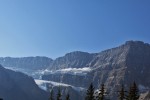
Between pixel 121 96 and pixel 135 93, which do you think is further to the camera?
pixel 121 96

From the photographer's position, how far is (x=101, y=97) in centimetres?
7200

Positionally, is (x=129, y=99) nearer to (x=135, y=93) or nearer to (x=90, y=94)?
(x=135, y=93)

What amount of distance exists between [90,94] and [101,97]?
2.37 m

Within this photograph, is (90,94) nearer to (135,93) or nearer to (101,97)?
(101,97)

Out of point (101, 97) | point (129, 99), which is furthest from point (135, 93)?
point (101, 97)

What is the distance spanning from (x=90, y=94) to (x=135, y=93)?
864 centimetres

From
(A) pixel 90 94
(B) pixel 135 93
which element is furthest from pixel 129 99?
(A) pixel 90 94

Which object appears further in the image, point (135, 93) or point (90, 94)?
point (90, 94)

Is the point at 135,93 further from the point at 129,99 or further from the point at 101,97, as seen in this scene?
the point at 101,97

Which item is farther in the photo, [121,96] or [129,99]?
[121,96]

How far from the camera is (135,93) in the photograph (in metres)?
68.6

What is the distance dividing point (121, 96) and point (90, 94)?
5.99 metres

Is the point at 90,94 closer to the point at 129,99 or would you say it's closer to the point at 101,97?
the point at 101,97

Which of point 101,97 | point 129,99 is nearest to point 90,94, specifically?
point 101,97
